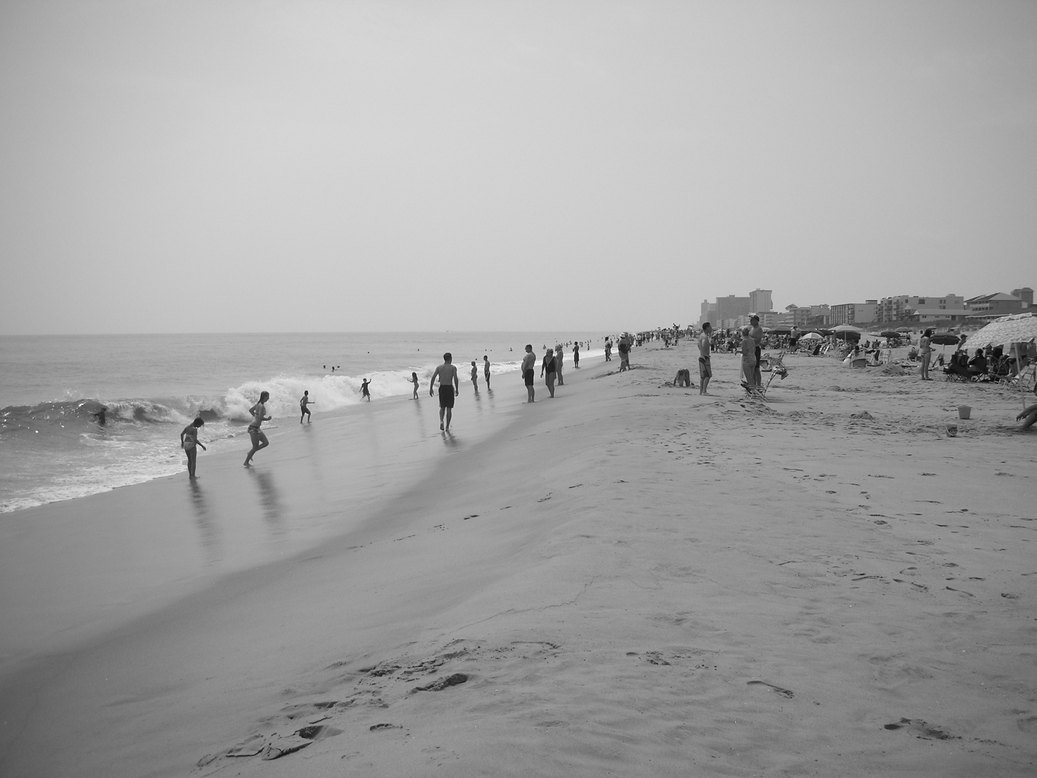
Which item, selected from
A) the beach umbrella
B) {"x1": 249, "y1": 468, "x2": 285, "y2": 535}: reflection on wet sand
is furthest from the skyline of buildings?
{"x1": 249, "y1": 468, "x2": 285, "y2": 535}: reflection on wet sand

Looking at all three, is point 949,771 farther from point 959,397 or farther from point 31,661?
point 959,397

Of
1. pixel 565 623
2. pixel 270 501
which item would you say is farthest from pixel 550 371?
pixel 565 623

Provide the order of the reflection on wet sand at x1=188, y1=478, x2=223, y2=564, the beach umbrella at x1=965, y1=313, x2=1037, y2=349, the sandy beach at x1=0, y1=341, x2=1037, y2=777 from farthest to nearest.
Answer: the beach umbrella at x1=965, y1=313, x2=1037, y2=349 < the reflection on wet sand at x1=188, y1=478, x2=223, y2=564 < the sandy beach at x1=0, y1=341, x2=1037, y2=777

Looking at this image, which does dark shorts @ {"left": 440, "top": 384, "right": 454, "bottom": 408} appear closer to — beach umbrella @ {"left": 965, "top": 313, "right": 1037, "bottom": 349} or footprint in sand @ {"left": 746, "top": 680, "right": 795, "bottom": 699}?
footprint in sand @ {"left": 746, "top": 680, "right": 795, "bottom": 699}

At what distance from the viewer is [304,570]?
6449 millimetres

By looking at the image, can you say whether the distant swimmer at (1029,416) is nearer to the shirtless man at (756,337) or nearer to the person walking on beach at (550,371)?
the shirtless man at (756,337)

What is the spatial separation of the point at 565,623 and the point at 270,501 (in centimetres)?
804

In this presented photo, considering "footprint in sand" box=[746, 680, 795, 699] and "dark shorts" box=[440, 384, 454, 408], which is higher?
"dark shorts" box=[440, 384, 454, 408]

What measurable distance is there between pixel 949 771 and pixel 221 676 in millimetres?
4127

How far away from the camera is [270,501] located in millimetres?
10234

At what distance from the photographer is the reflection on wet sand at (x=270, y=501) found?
872 centimetres

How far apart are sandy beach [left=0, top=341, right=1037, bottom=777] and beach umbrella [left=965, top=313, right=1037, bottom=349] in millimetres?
15176

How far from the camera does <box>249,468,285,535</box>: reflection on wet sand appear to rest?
28.6 feet

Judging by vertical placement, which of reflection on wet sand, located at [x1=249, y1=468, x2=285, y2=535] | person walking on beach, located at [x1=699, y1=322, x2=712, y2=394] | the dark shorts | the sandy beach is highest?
person walking on beach, located at [x1=699, y1=322, x2=712, y2=394]
